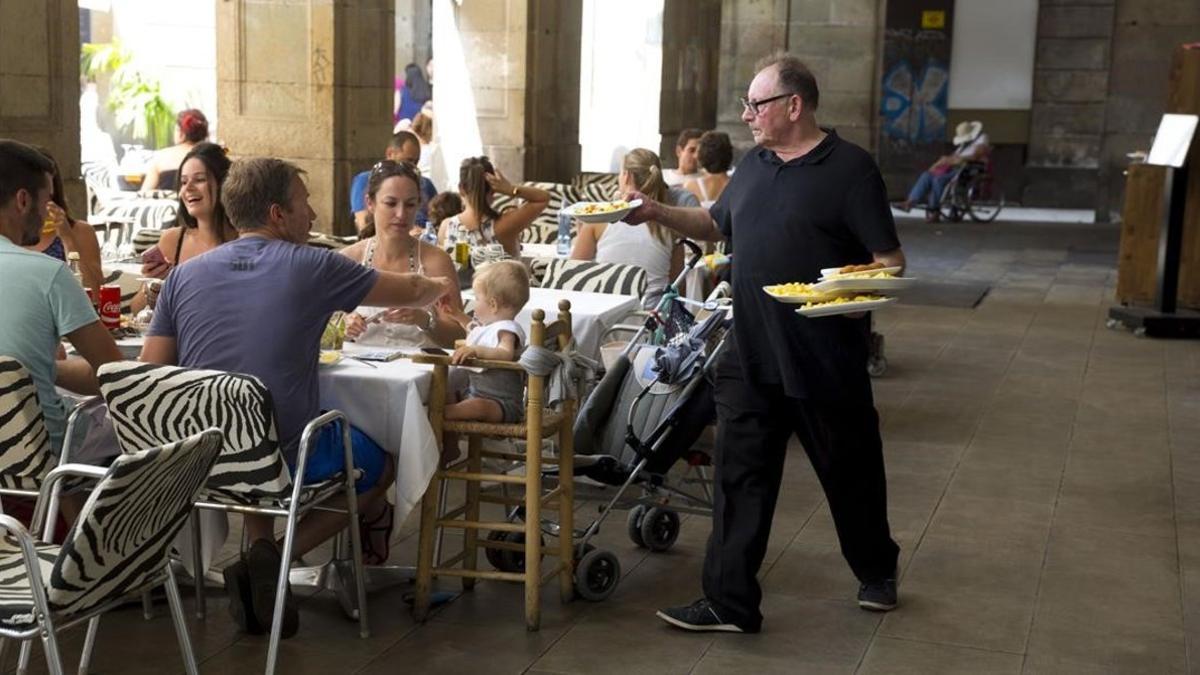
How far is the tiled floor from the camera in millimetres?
4449

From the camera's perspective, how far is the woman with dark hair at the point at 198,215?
566cm

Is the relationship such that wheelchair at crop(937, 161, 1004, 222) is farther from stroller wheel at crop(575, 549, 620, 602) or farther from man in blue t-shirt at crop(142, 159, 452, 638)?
man in blue t-shirt at crop(142, 159, 452, 638)

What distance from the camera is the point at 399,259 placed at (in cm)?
562

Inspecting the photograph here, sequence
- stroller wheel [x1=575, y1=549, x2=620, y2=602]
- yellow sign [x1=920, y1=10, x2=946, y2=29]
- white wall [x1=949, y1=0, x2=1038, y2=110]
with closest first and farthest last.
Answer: stroller wheel [x1=575, y1=549, x2=620, y2=602], white wall [x1=949, y1=0, x2=1038, y2=110], yellow sign [x1=920, y1=10, x2=946, y2=29]

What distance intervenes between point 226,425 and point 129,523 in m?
0.80

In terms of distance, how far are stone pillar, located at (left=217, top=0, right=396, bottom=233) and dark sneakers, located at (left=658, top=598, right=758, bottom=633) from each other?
5.24 metres

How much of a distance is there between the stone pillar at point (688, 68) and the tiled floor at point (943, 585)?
765 cm

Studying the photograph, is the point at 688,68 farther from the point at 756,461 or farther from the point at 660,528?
the point at 756,461

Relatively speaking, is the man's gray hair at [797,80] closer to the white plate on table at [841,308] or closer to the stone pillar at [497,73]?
the white plate on table at [841,308]

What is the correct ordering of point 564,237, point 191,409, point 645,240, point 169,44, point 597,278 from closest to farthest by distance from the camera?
1. point 191,409
2. point 597,278
3. point 645,240
4. point 564,237
5. point 169,44

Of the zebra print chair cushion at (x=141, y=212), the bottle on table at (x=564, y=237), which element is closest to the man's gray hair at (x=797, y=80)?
the bottle on table at (x=564, y=237)

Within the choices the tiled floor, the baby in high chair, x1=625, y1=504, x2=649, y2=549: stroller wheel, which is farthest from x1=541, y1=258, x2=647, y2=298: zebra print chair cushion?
the baby in high chair

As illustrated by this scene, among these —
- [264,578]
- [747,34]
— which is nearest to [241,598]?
[264,578]

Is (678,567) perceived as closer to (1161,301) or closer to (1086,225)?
(1161,301)
